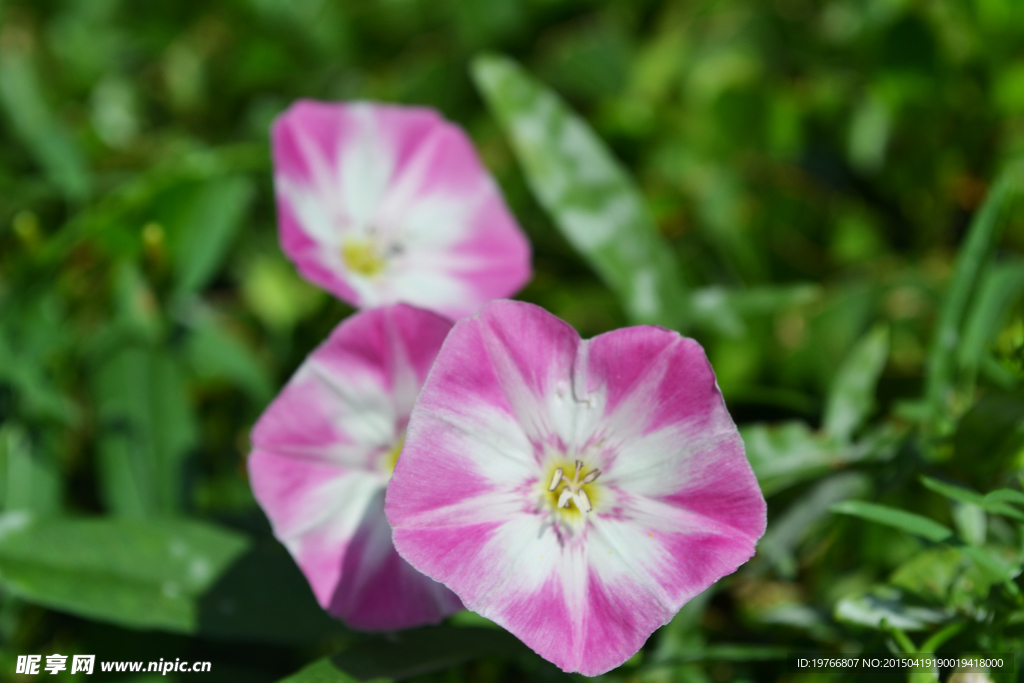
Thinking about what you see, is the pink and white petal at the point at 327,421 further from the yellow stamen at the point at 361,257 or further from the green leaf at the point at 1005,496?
the green leaf at the point at 1005,496

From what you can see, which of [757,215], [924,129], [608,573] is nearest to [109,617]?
[608,573]

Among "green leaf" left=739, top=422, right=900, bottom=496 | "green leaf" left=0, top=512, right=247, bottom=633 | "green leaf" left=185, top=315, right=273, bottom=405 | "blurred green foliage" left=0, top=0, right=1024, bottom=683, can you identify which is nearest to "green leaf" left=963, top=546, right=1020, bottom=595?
"blurred green foliage" left=0, top=0, right=1024, bottom=683

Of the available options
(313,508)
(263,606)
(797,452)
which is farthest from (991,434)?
(263,606)

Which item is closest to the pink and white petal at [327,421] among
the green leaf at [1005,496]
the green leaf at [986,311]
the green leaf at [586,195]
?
the green leaf at [586,195]

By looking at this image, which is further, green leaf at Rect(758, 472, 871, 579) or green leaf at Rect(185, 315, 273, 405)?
Result: green leaf at Rect(185, 315, 273, 405)

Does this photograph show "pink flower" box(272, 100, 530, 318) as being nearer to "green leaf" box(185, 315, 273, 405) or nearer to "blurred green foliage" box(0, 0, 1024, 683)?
"blurred green foliage" box(0, 0, 1024, 683)

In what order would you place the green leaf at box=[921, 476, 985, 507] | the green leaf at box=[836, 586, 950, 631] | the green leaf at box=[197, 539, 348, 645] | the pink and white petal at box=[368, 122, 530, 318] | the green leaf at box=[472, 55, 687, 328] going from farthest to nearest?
the green leaf at box=[472, 55, 687, 328] < the pink and white petal at box=[368, 122, 530, 318] < the green leaf at box=[197, 539, 348, 645] < the green leaf at box=[836, 586, 950, 631] < the green leaf at box=[921, 476, 985, 507]
